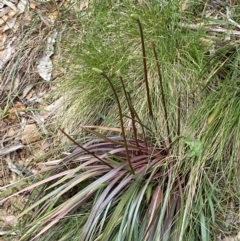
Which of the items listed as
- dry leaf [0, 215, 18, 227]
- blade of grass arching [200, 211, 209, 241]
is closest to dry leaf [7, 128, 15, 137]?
dry leaf [0, 215, 18, 227]

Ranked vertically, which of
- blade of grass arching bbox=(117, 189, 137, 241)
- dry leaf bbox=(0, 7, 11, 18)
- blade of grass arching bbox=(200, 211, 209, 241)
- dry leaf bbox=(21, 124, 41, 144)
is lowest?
blade of grass arching bbox=(200, 211, 209, 241)

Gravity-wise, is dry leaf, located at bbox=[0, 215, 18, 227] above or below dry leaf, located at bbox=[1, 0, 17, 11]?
below

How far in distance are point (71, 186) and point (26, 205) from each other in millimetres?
275

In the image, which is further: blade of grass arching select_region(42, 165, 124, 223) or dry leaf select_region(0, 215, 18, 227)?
dry leaf select_region(0, 215, 18, 227)

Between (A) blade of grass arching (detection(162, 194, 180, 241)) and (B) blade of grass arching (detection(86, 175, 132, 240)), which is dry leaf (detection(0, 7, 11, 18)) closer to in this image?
(B) blade of grass arching (detection(86, 175, 132, 240))

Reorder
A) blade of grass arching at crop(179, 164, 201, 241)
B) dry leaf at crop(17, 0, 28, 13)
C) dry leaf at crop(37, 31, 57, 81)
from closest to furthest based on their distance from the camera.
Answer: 1. blade of grass arching at crop(179, 164, 201, 241)
2. dry leaf at crop(37, 31, 57, 81)
3. dry leaf at crop(17, 0, 28, 13)

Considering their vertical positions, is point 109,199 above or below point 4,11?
below

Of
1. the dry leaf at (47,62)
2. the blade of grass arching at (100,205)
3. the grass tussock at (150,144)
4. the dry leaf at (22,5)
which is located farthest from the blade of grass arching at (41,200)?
the dry leaf at (22,5)

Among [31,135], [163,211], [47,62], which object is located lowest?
[163,211]

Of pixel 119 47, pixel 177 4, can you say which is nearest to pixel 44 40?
pixel 119 47

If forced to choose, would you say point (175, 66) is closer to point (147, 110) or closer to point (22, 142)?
point (147, 110)

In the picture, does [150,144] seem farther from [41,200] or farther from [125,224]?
[41,200]

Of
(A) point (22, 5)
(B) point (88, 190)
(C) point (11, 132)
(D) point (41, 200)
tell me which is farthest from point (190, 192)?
(A) point (22, 5)

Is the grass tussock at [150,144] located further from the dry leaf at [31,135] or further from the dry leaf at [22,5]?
the dry leaf at [22,5]
